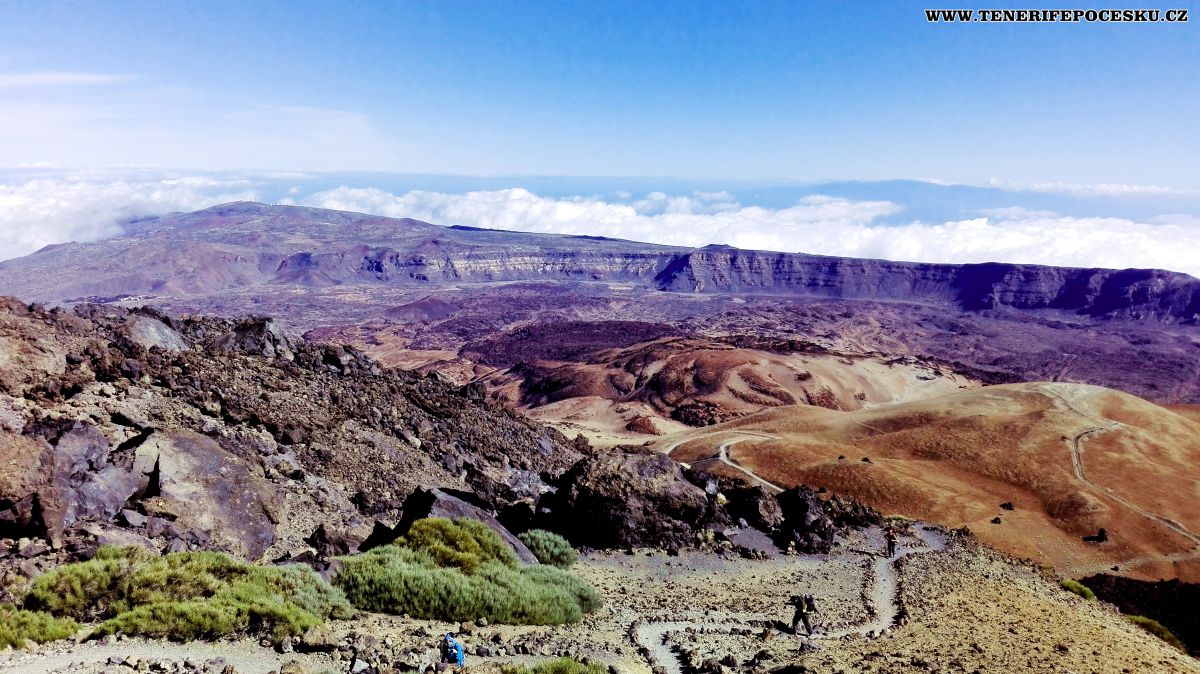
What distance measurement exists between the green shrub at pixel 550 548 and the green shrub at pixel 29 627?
937cm

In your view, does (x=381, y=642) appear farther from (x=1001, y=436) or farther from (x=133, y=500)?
(x=1001, y=436)

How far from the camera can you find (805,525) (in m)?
21.4

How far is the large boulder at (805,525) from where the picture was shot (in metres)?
20.8

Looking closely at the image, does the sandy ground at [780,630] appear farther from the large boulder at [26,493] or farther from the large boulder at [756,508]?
the large boulder at [26,493]

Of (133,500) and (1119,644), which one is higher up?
(133,500)

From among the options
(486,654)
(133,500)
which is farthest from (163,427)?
(486,654)

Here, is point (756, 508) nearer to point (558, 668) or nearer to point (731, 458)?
point (558, 668)

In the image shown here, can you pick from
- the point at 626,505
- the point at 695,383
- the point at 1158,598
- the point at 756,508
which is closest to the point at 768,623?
the point at 626,505

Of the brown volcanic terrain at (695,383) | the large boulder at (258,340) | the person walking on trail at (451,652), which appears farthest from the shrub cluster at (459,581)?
the brown volcanic terrain at (695,383)

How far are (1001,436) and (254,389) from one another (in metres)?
42.3

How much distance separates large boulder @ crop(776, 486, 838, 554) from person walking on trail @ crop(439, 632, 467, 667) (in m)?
13.7

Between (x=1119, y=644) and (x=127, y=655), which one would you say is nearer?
(x=127, y=655)

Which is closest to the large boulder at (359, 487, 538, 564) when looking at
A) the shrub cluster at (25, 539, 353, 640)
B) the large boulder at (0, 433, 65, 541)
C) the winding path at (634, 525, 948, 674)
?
the winding path at (634, 525, 948, 674)

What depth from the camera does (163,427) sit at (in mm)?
17219
